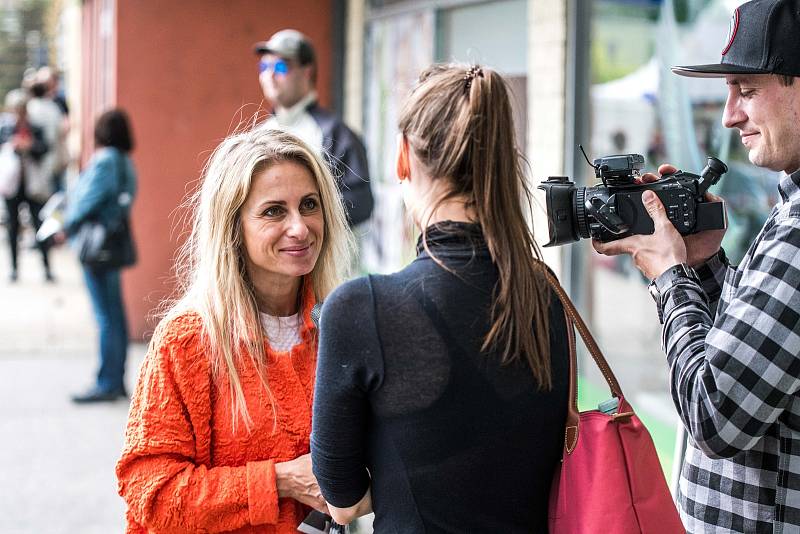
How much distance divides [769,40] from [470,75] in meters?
0.61

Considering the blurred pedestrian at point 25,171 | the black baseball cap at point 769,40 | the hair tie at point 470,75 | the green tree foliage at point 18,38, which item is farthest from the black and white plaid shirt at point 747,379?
the green tree foliage at point 18,38

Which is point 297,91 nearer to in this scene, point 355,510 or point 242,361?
point 242,361

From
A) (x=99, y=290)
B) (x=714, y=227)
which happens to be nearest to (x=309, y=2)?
(x=99, y=290)

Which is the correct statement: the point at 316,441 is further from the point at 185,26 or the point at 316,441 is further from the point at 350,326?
the point at 185,26

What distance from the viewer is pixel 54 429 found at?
643cm

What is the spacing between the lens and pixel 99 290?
6.85 meters

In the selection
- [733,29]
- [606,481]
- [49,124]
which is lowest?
[606,481]

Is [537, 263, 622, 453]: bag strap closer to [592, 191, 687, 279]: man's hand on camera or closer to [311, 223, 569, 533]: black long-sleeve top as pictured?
[311, 223, 569, 533]: black long-sleeve top

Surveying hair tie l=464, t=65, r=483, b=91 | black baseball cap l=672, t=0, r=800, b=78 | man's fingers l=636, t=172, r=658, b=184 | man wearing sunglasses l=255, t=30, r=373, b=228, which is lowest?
man's fingers l=636, t=172, r=658, b=184

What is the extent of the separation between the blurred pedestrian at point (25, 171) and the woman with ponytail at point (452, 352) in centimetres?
1159

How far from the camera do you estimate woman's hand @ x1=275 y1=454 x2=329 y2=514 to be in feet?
7.14

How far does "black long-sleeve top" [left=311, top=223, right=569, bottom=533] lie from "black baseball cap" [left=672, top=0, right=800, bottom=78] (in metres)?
0.64

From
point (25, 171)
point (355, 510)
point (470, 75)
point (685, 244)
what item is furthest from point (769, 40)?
point (25, 171)

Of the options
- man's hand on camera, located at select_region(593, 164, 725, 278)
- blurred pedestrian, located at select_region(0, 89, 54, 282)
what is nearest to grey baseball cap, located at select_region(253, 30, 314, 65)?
man's hand on camera, located at select_region(593, 164, 725, 278)
